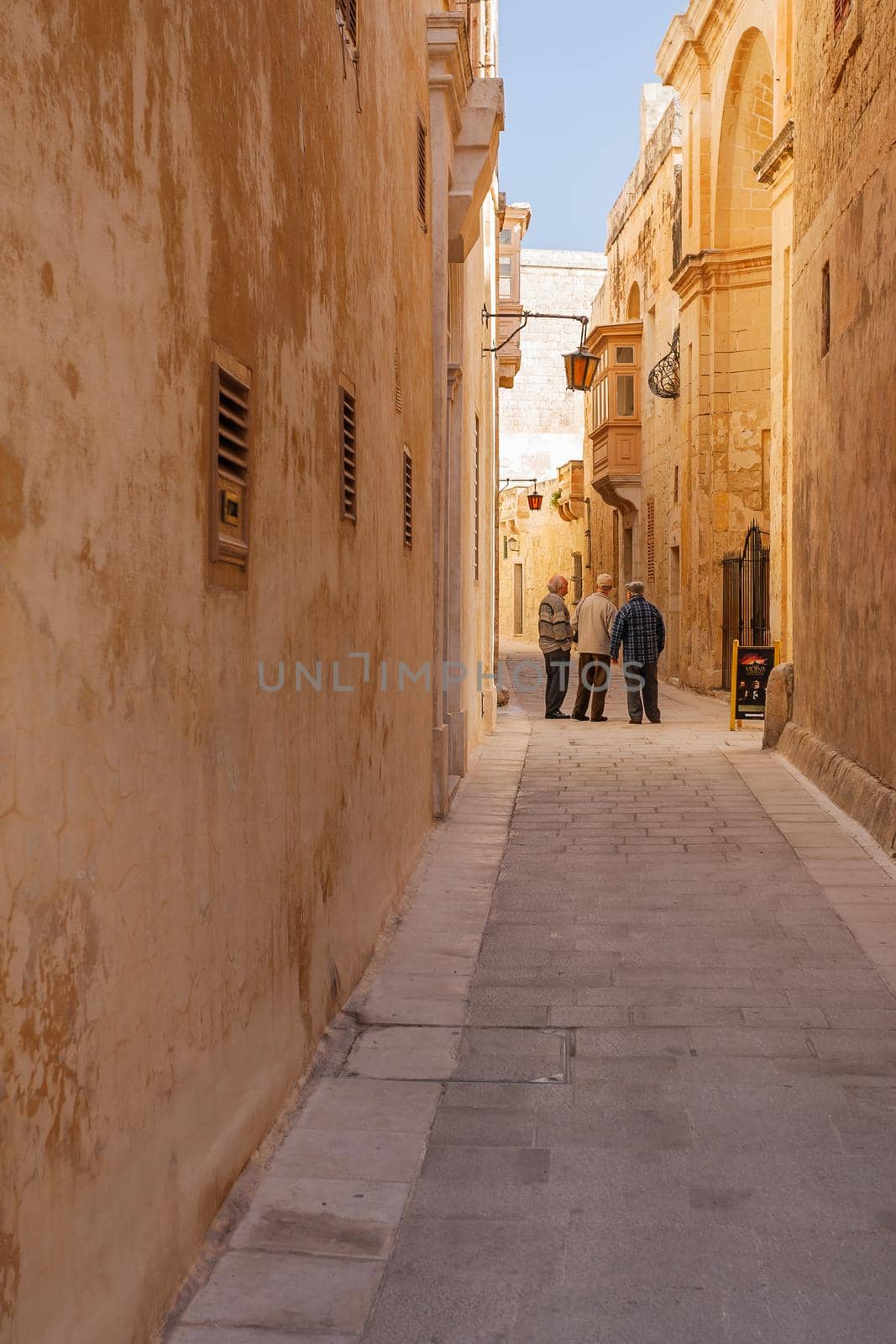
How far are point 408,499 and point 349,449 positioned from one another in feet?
7.70

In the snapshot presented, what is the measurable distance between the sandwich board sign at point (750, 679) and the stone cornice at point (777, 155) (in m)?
4.99

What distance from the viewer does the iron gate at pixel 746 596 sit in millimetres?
21688

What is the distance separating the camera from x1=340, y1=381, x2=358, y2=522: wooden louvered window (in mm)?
5297

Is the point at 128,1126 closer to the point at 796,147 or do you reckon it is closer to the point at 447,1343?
the point at 447,1343

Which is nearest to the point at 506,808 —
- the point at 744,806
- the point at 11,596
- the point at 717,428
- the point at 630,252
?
the point at 744,806

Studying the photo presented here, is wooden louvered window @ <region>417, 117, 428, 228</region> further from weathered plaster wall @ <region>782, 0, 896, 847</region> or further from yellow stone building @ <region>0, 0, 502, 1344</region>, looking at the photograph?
weathered plaster wall @ <region>782, 0, 896, 847</region>

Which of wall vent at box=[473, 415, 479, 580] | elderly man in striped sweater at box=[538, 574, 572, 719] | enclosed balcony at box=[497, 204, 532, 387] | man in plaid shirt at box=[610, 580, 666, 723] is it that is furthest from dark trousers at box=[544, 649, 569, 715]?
enclosed balcony at box=[497, 204, 532, 387]

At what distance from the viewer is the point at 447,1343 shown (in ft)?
9.31

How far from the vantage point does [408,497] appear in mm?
7781

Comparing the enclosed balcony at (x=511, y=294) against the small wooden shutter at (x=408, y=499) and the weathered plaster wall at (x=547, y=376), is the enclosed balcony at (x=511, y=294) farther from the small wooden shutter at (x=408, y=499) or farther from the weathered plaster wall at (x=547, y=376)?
the weathered plaster wall at (x=547, y=376)

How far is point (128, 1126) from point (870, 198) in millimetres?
8234

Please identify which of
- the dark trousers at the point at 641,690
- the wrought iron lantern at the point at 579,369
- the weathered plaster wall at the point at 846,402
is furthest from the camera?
the wrought iron lantern at the point at 579,369

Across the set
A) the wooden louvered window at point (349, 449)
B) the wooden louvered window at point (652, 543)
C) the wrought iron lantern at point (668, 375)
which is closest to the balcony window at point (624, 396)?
the wooden louvered window at point (652, 543)

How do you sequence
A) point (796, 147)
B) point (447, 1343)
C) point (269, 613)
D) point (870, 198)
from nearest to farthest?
point (447, 1343) → point (269, 613) → point (870, 198) → point (796, 147)
